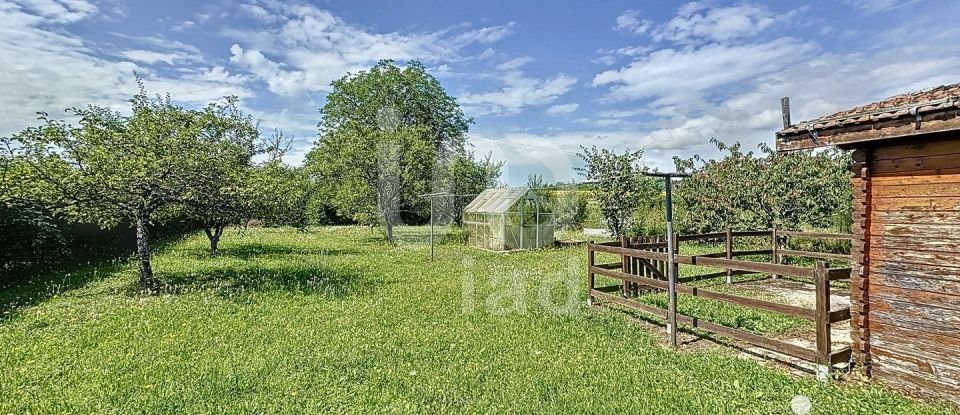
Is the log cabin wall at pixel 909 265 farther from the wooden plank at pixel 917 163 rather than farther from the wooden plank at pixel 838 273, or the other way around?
the wooden plank at pixel 838 273

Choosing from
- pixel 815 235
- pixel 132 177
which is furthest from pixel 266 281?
pixel 815 235

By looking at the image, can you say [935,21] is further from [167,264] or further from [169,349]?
[167,264]

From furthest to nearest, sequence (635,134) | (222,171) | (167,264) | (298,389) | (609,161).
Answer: (635,134) < (609,161) < (167,264) < (222,171) < (298,389)

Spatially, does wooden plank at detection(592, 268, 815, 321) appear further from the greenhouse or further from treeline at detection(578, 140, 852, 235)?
the greenhouse

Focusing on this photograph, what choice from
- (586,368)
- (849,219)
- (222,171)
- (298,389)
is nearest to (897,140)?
(586,368)

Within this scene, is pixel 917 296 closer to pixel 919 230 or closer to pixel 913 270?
pixel 913 270

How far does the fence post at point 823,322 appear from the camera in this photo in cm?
467

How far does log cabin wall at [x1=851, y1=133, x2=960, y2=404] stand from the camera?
13.0 feet

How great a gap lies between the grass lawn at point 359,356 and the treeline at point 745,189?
750cm

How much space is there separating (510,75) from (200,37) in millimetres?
10588

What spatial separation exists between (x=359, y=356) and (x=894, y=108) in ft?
18.6

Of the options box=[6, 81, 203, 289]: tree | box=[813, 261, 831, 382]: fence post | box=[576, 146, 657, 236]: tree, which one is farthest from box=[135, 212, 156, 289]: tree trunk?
box=[576, 146, 657, 236]: tree

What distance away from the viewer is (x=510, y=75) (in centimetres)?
1872

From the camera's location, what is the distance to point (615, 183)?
18.3m
